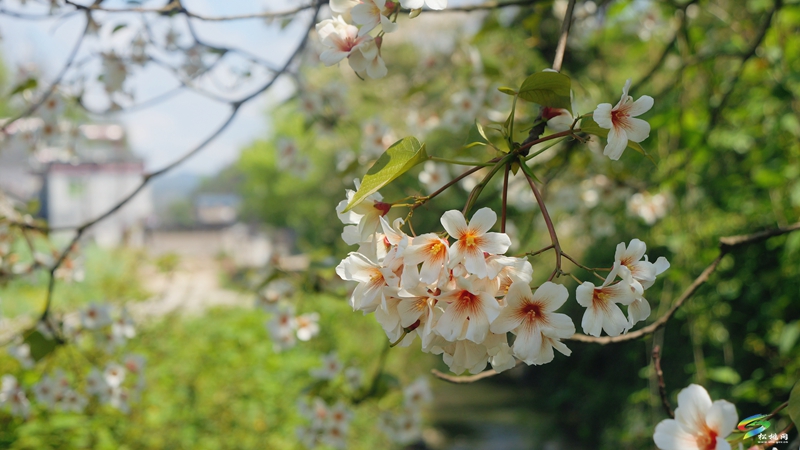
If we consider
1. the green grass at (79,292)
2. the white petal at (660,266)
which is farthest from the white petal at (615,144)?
the green grass at (79,292)

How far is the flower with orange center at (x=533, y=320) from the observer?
500 mm

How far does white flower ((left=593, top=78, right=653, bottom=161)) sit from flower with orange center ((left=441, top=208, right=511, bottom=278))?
5.1 inches

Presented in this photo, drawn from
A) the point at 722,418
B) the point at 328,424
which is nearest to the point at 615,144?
the point at 722,418

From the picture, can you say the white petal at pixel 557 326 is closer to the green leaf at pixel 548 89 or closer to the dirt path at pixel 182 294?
the green leaf at pixel 548 89

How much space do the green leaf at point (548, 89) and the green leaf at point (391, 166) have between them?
0.44 feet

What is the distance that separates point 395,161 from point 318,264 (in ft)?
3.60

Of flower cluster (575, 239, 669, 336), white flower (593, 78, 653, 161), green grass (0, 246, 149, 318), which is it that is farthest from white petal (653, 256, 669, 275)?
green grass (0, 246, 149, 318)

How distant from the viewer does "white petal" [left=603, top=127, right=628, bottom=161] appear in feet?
1.78

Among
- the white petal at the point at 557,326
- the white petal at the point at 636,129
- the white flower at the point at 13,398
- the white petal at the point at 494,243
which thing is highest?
the white petal at the point at 636,129

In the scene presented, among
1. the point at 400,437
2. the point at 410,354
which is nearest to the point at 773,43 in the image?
the point at 400,437

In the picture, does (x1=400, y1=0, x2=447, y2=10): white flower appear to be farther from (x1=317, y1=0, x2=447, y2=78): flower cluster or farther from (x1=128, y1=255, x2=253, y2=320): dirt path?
(x1=128, y1=255, x2=253, y2=320): dirt path

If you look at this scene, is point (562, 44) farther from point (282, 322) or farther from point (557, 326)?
point (282, 322)

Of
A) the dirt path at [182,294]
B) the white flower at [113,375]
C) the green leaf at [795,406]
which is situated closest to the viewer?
the green leaf at [795,406]

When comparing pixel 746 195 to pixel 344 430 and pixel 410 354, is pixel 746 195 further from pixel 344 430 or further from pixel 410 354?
pixel 410 354
